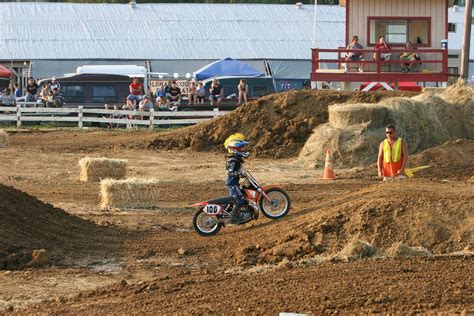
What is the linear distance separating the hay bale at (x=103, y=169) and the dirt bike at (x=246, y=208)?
6.29 m

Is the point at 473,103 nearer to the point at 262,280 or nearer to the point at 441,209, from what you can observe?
A: the point at 441,209

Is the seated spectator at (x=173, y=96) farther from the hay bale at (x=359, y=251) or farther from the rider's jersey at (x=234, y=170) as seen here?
the hay bale at (x=359, y=251)

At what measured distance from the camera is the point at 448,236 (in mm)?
12758

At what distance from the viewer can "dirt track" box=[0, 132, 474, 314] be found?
31.6ft

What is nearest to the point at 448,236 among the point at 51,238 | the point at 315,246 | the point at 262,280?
the point at 315,246

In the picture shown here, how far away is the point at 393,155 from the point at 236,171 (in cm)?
450

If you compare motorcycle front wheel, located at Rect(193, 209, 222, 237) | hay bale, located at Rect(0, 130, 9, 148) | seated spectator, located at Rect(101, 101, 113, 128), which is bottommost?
seated spectator, located at Rect(101, 101, 113, 128)

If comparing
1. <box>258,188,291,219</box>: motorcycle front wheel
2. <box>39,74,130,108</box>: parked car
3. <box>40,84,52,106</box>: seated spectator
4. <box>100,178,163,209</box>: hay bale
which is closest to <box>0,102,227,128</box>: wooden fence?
<box>40,84,52,106</box>: seated spectator

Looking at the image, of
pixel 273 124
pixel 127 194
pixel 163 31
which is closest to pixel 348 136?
pixel 273 124

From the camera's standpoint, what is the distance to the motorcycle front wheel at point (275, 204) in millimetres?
15680

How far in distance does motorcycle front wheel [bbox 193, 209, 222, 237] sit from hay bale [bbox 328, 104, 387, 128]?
33.5ft

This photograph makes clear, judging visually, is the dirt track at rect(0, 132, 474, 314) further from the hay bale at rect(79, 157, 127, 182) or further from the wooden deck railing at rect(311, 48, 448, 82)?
the wooden deck railing at rect(311, 48, 448, 82)

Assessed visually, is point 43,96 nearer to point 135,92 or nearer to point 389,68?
point 135,92

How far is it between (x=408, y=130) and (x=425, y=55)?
34.3 feet
